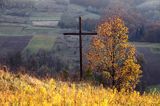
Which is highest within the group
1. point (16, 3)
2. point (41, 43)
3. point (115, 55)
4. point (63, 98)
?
point (63, 98)

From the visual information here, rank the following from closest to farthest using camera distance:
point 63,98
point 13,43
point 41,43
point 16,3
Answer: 1. point 63,98
2. point 13,43
3. point 41,43
4. point 16,3

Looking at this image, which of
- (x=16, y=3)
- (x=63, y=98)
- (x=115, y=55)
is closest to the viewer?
(x=63, y=98)

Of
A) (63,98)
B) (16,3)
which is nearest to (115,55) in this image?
(63,98)

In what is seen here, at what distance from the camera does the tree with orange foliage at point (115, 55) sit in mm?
35375

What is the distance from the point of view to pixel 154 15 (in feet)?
491

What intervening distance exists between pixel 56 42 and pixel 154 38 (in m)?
29.2

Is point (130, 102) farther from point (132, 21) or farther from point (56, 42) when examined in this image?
point (132, 21)

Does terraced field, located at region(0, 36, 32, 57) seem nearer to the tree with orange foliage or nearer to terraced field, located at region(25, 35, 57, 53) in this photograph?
terraced field, located at region(25, 35, 57, 53)

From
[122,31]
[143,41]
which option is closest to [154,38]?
[143,41]

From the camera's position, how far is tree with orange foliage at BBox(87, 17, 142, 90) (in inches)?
1393

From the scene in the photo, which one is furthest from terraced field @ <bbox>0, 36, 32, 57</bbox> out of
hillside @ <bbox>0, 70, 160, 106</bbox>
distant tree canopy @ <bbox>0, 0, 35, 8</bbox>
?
hillside @ <bbox>0, 70, 160, 106</bbox>

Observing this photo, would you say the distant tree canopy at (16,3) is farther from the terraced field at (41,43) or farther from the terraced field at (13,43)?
the terraced field at (41,43)

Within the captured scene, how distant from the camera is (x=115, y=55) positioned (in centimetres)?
3622

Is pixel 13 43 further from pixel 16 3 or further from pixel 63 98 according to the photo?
pixel 63 98
